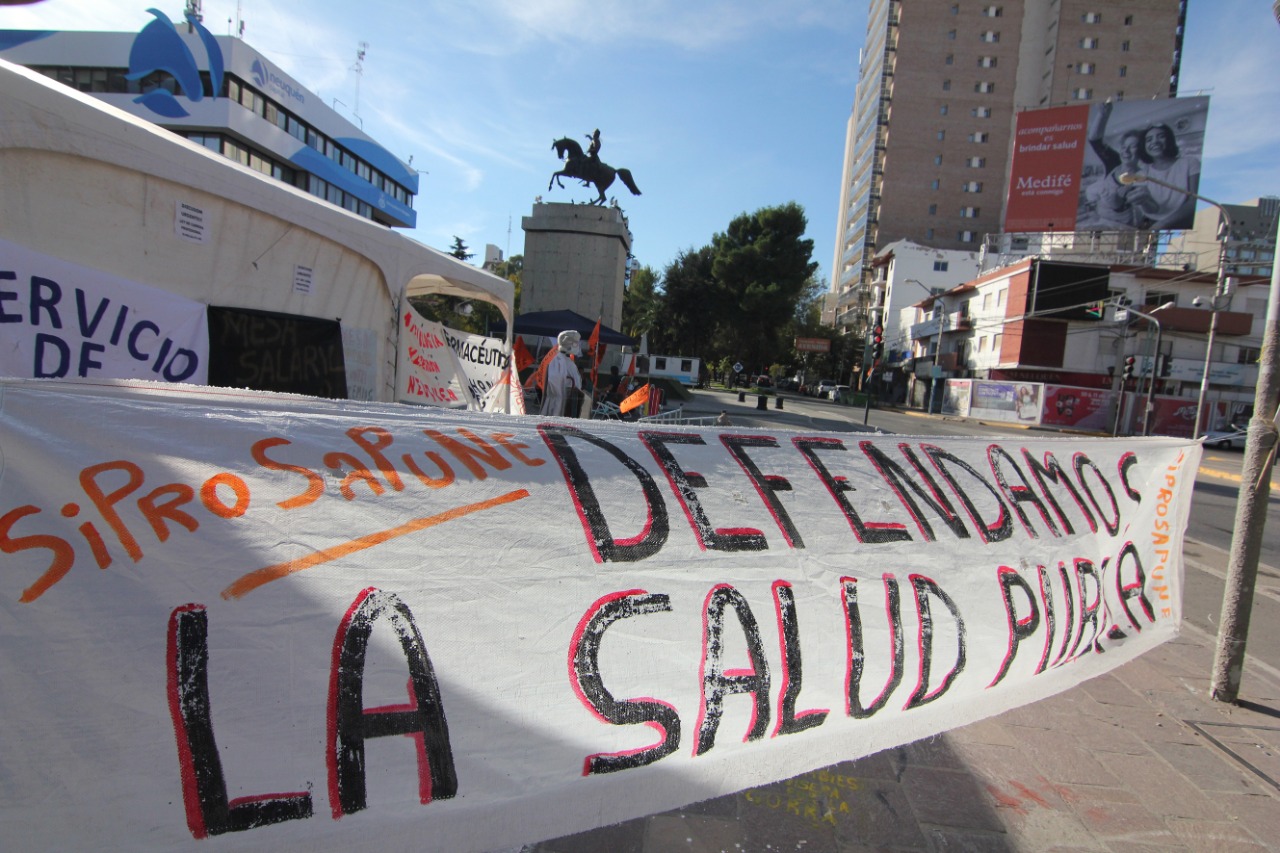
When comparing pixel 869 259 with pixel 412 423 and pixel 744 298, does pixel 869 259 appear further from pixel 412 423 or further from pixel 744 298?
pixel 412 423

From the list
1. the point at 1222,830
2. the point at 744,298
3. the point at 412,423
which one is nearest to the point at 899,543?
the point at 1222,830

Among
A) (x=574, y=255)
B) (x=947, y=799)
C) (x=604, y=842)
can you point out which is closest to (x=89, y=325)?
(x=604, y=842)

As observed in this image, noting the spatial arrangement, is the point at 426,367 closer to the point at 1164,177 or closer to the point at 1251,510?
the point at 1251,510

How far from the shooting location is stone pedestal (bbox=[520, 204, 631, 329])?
21.0 metres

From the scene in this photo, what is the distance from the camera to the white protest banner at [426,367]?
5.92m

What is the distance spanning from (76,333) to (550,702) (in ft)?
9.51

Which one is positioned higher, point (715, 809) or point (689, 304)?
point (689, 304)

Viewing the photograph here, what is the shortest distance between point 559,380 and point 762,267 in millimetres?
41123

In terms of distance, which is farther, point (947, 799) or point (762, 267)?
point (762, 267)

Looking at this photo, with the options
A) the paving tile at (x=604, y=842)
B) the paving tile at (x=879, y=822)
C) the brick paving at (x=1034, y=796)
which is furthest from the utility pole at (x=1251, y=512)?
the paving tile at (x=604, y=842)

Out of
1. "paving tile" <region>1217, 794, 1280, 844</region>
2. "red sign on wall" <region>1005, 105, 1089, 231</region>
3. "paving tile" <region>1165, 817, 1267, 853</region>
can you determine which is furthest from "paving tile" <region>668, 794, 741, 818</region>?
"red sign on wall" <region>1005, 105, 1089, 231</region>

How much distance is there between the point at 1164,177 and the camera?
34531 mm

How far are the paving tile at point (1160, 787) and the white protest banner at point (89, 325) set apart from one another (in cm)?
464

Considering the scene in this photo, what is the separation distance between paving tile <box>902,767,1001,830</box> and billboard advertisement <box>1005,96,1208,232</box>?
134 ft
